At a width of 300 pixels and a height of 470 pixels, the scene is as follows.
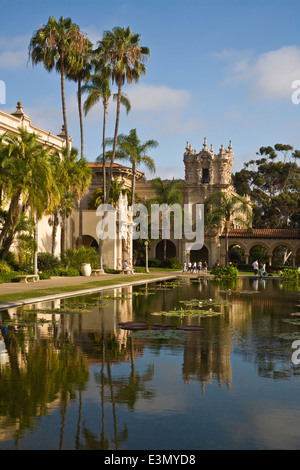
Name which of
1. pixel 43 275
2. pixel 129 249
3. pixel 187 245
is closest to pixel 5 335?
pixel 43 275

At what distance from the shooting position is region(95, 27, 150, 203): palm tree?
1756 inches

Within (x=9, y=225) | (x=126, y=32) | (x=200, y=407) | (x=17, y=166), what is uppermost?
(x=126, y=32)

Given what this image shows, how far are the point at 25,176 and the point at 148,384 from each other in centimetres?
2518

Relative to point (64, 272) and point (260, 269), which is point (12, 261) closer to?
point (64, 272)

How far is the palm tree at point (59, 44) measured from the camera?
1706 inches

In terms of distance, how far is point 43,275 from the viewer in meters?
36.5

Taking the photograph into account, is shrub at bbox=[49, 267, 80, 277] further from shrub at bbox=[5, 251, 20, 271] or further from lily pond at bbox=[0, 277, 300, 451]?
lily pond at bbox=[0, 277, 300, 451]

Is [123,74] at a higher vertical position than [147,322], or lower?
higher

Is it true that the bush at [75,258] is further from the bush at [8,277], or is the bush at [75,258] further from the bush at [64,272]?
the bush at [8,277]

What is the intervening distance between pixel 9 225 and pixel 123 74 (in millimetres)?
18572

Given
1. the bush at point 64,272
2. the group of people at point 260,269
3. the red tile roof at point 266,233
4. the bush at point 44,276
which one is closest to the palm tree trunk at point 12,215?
the bush at point 44,276

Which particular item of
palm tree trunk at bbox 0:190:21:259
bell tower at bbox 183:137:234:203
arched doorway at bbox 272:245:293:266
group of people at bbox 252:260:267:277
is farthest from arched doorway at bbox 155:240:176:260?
palm tree trunk at bbox 0:190:21:259

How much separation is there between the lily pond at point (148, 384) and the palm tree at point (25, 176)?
678 inches

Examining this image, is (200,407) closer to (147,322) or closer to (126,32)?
(147,322)
